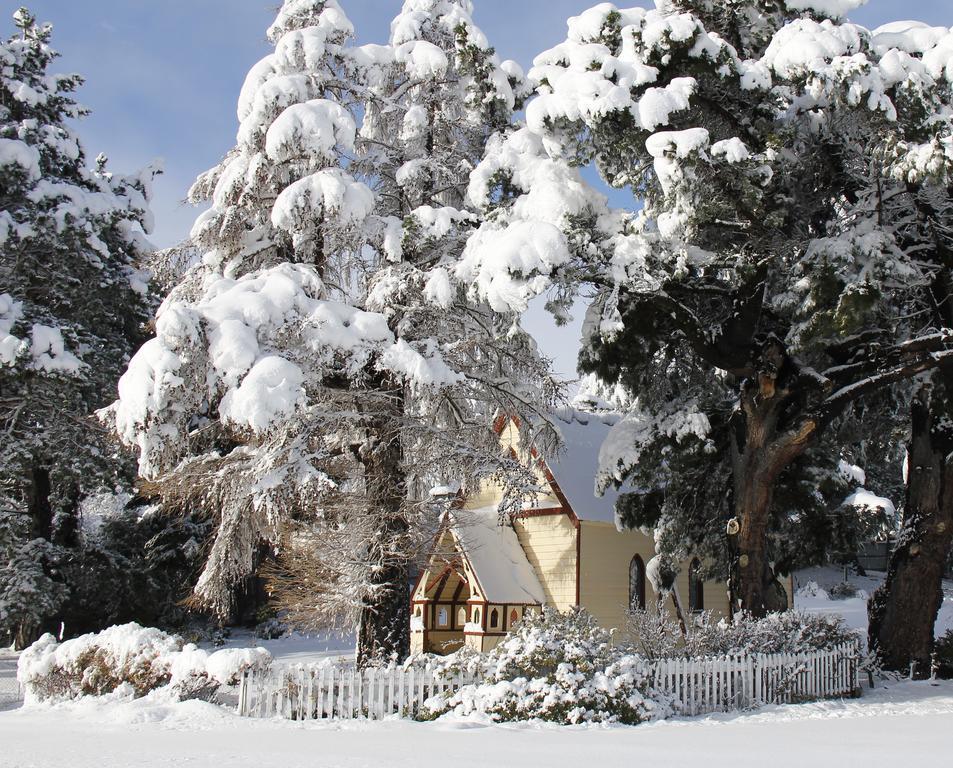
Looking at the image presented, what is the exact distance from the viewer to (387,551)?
15758 millimetres

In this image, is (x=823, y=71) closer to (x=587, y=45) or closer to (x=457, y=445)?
(x=587, y=45)

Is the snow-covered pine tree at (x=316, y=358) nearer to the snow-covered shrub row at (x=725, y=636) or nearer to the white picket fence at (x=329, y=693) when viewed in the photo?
the white picket fence at (x=329, y=693)

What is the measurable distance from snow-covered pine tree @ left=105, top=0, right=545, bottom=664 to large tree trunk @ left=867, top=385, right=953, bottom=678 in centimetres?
849

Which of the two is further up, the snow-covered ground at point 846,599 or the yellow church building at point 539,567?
the yellow church building at point 539,567

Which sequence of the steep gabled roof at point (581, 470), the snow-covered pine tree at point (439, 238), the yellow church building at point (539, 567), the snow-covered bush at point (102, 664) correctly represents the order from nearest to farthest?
the snow-covered bush at point (102, 664)
the snow-covered pine tree at point (439, 238)
the yellow church building at point (539, 567)
the steep gabled roof at point (581, 470)

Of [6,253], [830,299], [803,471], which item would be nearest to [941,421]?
[803,471]

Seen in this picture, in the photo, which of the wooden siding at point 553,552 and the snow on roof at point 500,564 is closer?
the snow on roof at point 500,564

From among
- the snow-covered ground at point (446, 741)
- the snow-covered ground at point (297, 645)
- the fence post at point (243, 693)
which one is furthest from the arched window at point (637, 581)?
the fence post at point (243, 693)

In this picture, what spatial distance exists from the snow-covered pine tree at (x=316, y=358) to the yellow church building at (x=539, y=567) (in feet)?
16.7

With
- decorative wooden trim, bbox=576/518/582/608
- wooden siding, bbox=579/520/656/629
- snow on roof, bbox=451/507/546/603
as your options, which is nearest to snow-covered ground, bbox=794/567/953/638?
wooden siding, bbox=579/520/656/629

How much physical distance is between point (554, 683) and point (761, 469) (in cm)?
716

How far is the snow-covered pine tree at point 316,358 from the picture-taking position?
1370 centimetres

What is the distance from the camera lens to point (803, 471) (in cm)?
2047

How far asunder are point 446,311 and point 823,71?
751 cm
